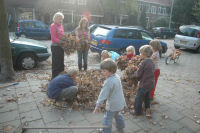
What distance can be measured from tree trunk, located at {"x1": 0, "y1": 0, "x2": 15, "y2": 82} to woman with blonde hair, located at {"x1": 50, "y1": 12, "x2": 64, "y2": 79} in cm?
144

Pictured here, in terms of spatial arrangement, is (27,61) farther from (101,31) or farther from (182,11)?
(182,11)

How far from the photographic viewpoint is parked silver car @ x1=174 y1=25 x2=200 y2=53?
43.9 feet

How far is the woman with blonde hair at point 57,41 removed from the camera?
4.63 m

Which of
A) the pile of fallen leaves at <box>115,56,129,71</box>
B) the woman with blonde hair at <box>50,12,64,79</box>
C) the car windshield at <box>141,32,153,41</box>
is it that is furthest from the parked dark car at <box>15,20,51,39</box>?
the pile of fallen leaves at <box>115,56,129,71</box>

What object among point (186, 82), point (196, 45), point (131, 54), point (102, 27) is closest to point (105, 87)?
point (131, 54)

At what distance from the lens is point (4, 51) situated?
5039mm

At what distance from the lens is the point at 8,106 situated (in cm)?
385

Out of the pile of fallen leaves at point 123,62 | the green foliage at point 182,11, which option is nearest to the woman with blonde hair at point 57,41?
the pile of fallen leaves at point 123,62

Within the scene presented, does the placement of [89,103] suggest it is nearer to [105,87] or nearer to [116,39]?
[105,87]

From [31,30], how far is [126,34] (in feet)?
30.0

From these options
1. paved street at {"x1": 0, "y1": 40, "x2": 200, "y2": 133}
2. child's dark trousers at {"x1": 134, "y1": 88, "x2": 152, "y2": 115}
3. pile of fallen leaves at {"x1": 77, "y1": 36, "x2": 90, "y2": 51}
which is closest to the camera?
paved street at {"x1": 0, "y1": 40, "x2": 200, "y2": 133}

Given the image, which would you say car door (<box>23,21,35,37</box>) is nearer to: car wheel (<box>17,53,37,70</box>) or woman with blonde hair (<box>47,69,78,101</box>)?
car wheel (<box>17,53,37,70</box>)

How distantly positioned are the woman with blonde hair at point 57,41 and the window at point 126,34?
436cm

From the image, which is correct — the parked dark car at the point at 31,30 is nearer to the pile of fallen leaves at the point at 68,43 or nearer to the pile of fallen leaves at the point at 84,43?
the pile of fallen leaves at the point at 84,43
